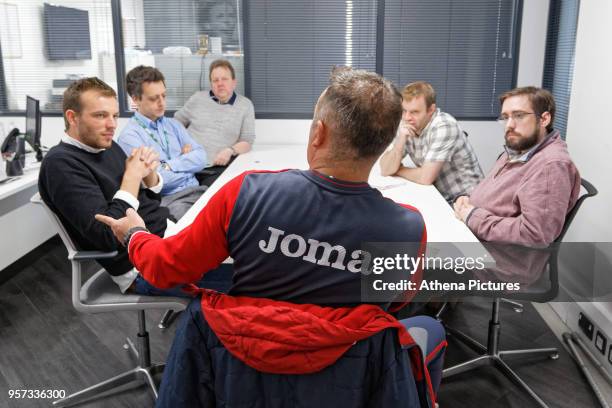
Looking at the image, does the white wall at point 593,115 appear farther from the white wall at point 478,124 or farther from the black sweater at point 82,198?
the black sweater at point 82,198

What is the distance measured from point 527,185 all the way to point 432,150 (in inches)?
30.4

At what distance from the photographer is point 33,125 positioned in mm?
3555

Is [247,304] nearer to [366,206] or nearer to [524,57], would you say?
[366,206]

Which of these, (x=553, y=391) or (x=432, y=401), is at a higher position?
(x=432, y=401)

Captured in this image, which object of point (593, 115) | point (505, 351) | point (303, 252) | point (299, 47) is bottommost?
point (505, 351)

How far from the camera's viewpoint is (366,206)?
1165 millimetres

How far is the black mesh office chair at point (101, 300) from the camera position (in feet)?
6.37

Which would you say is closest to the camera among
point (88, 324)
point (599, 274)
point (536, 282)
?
point (536, 282)

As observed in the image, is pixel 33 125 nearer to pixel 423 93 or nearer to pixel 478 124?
pixel 423 93

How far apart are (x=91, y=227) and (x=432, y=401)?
50.9 inches

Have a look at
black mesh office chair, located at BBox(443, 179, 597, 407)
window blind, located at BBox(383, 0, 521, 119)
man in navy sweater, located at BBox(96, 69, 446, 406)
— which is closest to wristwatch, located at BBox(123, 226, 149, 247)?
man in navy sweater, located at BBox(96, 69, 446, 406)

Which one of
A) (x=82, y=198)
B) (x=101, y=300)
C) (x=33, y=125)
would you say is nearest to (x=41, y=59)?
(x=33, y=125)

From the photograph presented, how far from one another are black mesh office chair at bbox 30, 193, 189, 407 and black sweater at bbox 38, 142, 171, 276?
1.8 inches

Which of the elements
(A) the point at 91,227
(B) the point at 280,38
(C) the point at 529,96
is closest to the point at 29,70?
(B) the point at 280,38
